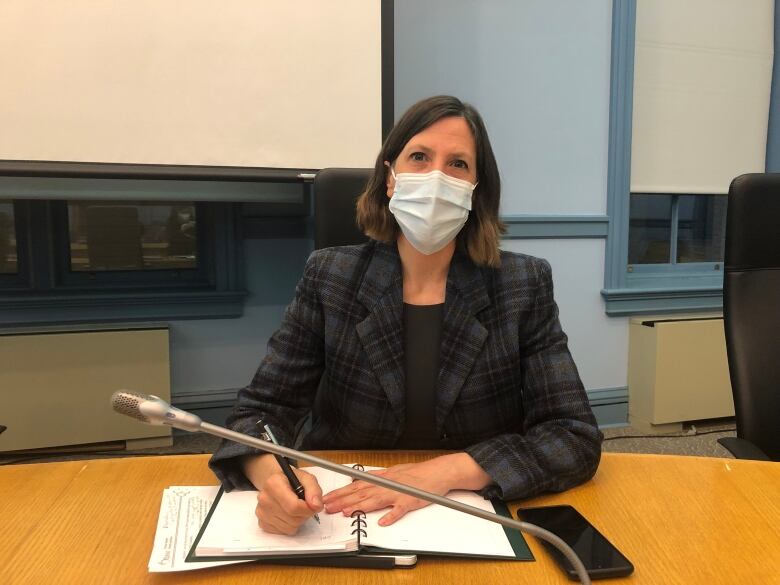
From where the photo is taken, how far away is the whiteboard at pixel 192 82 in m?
1.63

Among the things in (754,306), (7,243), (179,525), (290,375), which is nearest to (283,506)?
(179,525)

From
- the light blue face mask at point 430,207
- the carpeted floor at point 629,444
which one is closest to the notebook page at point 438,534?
the light blue face mask at point 430,207

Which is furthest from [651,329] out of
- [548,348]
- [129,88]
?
[129,88]

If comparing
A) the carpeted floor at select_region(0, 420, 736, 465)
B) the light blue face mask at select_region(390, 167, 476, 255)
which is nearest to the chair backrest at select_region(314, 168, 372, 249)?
the light blue face mask at select_region(390, 167, 476, 255)

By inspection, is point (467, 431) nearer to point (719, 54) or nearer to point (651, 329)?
point (651, 329)

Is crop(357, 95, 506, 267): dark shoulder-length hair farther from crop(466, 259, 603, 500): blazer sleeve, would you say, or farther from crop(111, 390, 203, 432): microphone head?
crop(111, 390, 203, 432): microphone head

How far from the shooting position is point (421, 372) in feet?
3.41

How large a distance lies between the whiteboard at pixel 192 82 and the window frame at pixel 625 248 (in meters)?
1.05

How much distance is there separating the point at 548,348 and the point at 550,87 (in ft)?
5.35

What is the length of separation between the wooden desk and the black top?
0.13 meters

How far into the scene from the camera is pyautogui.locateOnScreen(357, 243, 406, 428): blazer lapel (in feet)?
3.27

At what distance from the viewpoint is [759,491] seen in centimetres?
78

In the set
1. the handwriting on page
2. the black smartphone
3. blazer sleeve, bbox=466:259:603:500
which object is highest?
blazer sleeve, bbox=466:259:603:500

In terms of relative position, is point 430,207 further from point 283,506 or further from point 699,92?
point 699,92
